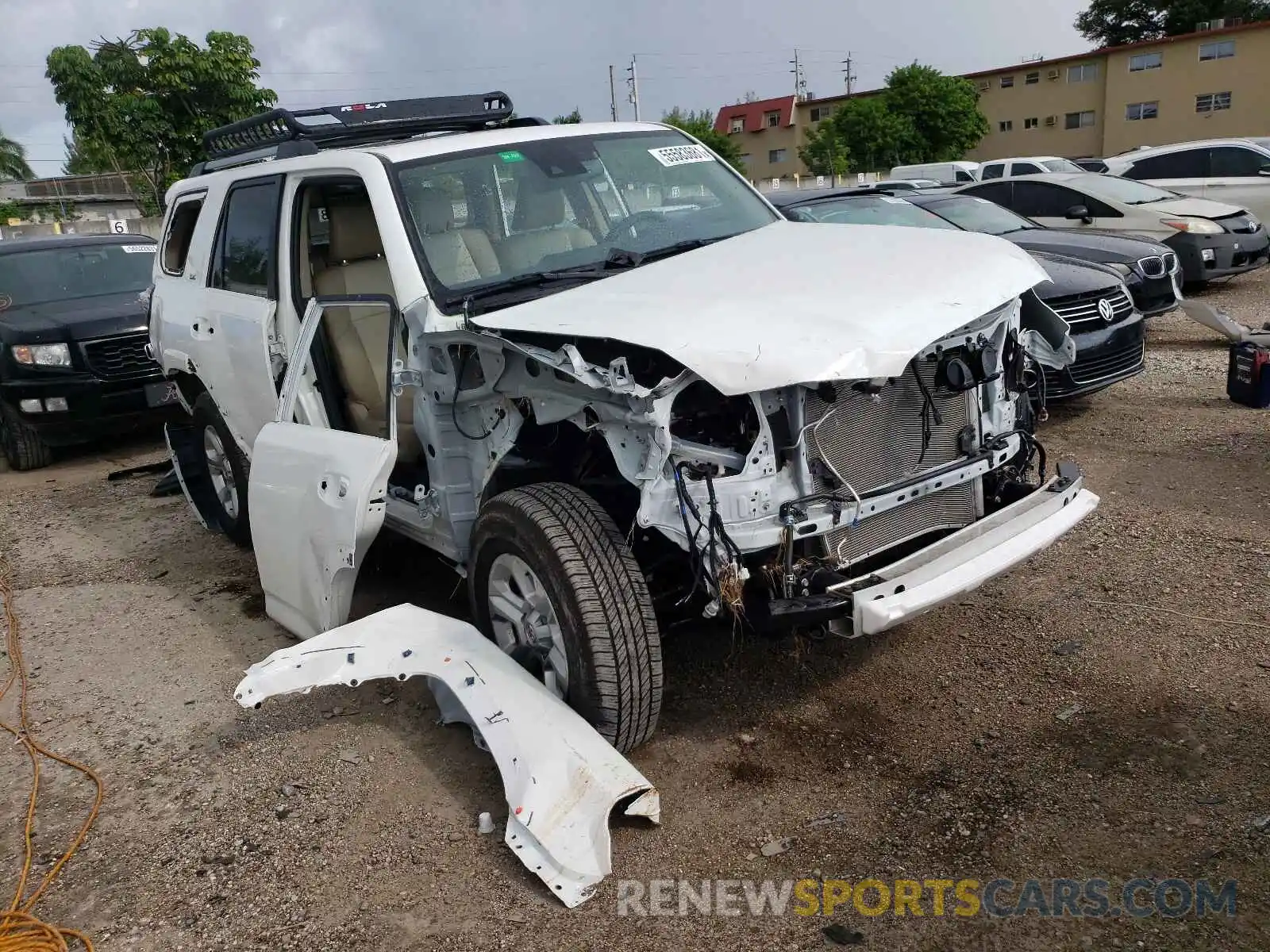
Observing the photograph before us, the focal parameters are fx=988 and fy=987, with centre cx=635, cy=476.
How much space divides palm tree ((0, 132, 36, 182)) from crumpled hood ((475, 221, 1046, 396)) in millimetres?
63030

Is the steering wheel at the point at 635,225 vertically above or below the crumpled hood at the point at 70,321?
above

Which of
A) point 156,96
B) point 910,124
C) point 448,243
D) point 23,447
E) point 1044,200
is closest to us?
point 448,243

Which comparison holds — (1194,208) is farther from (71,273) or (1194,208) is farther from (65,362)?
(71,273)

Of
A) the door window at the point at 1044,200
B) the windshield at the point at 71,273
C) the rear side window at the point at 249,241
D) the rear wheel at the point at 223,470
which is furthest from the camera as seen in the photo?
the door window at the point at 1044,200

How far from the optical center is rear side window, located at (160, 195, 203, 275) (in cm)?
566

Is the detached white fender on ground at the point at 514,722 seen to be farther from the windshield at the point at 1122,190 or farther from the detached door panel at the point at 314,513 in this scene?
the windshield at the point at 1122,190

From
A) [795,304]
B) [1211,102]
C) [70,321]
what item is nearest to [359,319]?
[795,304]

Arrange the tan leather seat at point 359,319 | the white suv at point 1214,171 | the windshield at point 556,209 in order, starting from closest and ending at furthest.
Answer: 1. the windshield at point 556,209
2. the tan leather seat at point 359,319
3. the white suv at point 1214,171

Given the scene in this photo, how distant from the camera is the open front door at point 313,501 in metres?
3.52

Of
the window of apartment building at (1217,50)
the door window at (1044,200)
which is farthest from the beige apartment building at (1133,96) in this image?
the door window at (1044,200)

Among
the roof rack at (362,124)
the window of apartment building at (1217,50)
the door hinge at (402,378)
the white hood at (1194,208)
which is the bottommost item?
the white hood at (1194,208)

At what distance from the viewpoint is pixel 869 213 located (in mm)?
8062

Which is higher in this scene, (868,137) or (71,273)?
(868,137)

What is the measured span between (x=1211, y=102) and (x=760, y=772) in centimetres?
4600
